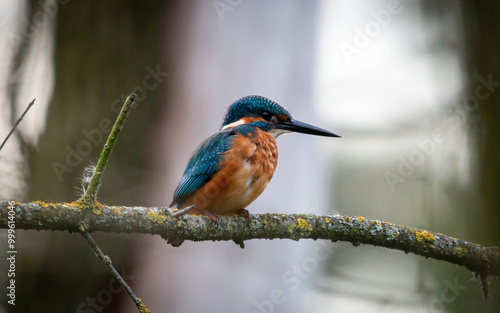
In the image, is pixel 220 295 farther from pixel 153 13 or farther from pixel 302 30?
pixel 302 30

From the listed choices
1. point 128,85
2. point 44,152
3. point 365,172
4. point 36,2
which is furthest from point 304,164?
point 36,2

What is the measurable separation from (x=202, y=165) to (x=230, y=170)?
192mm

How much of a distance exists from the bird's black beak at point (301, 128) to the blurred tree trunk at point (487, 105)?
912 millimetres

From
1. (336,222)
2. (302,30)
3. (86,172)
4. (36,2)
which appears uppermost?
(302,30)

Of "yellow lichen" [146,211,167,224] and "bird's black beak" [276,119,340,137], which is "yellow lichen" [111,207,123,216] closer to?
"yellow lichen" [146,211,167,224]

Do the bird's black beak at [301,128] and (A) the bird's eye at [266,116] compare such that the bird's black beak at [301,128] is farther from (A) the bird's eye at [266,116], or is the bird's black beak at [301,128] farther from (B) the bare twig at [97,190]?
(B) the bare twig at [97,190]

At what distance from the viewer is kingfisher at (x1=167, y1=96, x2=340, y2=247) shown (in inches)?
96.7

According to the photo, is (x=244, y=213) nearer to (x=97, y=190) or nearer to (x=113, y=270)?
(x=97, y=190)

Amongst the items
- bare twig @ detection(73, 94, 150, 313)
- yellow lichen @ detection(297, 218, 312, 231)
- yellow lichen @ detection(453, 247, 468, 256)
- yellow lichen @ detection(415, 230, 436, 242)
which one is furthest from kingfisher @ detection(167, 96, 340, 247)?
yellow lichen @ detection(453, 247, 468, 256)

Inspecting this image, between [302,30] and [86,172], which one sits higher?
[302,30]

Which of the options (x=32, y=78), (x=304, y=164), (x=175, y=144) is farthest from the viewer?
(x=304, y=164)

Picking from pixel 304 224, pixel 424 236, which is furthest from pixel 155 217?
pixel 424 236

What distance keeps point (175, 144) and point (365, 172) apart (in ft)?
6.29

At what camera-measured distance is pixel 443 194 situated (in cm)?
261
